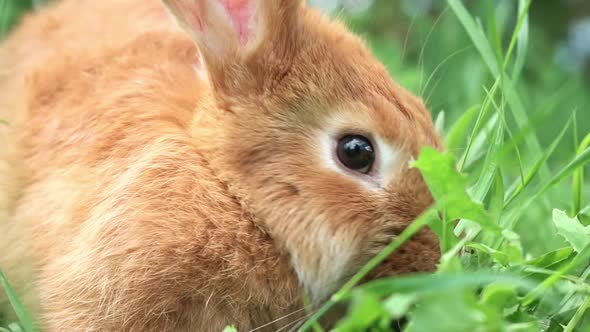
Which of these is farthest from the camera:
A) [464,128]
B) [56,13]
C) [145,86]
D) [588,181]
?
[588,181]

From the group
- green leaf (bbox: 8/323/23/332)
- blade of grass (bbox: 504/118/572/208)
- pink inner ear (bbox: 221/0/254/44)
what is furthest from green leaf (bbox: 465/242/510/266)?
green leaf (bbox: 8/323/23/332)

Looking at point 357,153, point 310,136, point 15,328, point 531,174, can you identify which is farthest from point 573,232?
point 15,328

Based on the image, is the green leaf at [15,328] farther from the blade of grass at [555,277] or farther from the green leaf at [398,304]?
the blade of grass at [555,277]

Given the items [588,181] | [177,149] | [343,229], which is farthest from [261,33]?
[588,181]

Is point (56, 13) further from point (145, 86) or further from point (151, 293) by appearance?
point (151, 293)

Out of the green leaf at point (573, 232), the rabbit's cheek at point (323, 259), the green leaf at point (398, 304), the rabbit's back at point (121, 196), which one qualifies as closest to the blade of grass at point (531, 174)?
the green leaf at point (573, 232)

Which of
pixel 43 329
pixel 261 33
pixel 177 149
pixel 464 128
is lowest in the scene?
pixel 43 329

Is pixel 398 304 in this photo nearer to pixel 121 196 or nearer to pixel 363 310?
pixel 363 310
